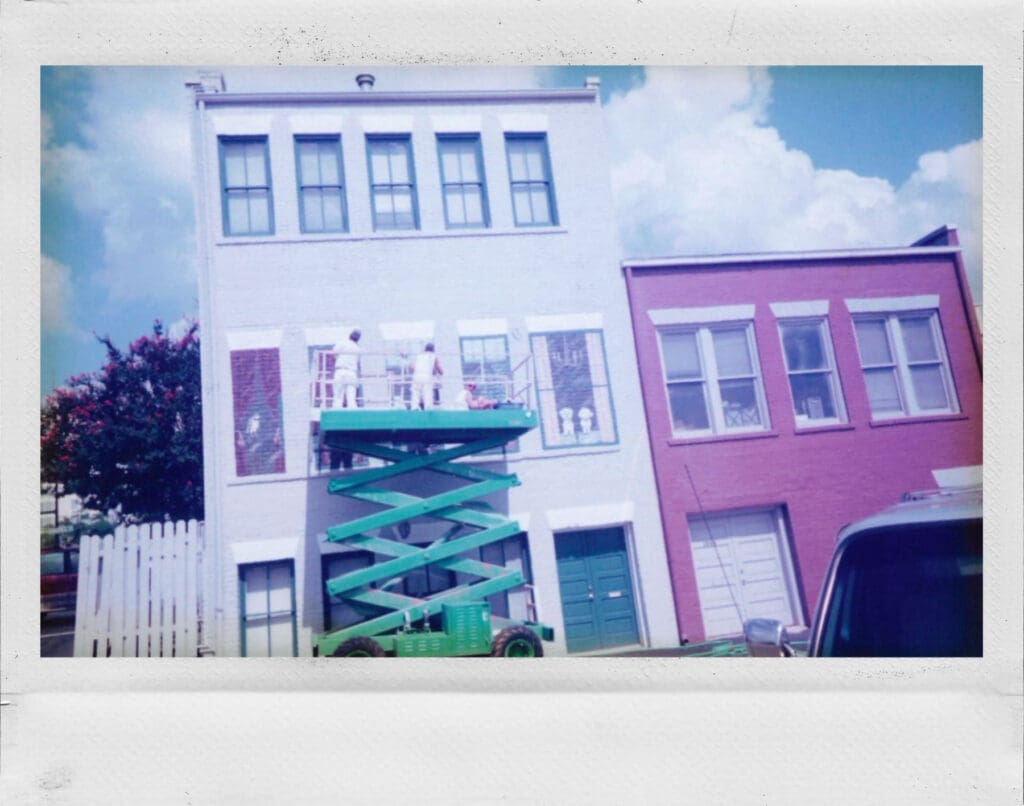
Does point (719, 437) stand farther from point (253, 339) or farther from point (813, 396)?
point (253, 339)

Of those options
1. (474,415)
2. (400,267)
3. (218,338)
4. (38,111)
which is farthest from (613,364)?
(38,111)

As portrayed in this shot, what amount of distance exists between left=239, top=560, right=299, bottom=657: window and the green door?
2.69m

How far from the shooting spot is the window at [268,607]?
7.87 meters

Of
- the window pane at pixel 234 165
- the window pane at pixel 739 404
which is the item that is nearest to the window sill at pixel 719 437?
the window pane at pixel 739 404

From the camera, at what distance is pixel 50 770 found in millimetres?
6691

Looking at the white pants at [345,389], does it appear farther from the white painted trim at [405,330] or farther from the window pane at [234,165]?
the window pane at [234,165]

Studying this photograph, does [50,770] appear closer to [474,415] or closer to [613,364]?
[474,415]

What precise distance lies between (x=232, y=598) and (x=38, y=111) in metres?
4.79

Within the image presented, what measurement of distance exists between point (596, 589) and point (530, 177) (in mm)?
4529

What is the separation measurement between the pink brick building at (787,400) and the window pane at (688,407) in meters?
0.01

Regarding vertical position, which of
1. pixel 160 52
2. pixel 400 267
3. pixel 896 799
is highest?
pixel 160 52

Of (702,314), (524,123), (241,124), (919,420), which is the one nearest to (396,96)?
(524,123)

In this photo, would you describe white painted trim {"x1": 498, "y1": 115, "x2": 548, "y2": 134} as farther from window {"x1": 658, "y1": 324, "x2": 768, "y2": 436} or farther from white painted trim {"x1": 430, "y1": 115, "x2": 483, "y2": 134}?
window {"x1": 658, "y1": 324, "x2": 768, "y2": 436}

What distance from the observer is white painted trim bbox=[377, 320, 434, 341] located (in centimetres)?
846
